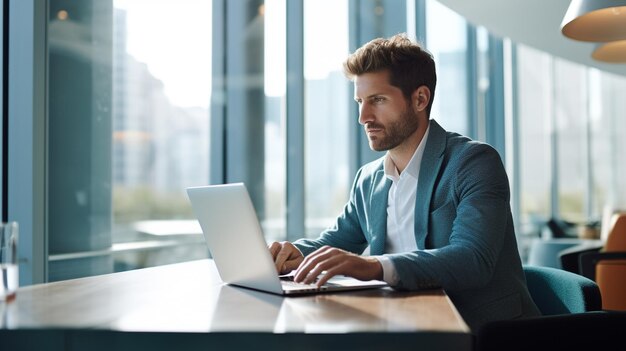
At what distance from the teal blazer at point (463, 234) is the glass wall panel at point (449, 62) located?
15.4 ft

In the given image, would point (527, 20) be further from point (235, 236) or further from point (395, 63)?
point (235, 236)

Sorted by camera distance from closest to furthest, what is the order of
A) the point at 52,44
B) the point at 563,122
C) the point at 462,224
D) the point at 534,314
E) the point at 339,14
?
the point at 462,224
the point at 534,314
the point at 52,44
the point at 339,14
the point at 563,122

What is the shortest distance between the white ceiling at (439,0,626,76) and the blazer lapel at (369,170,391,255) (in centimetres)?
444

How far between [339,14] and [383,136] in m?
2.94

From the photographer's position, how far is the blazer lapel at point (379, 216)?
214 cm

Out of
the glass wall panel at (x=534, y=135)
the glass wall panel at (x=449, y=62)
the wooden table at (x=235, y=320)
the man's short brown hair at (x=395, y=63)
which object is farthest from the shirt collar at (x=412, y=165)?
the glass wall panel at (x=534, y=135)

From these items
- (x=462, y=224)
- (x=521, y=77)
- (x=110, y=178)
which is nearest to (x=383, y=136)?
(x=462, y=224)

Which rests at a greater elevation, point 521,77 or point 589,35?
point 521,77

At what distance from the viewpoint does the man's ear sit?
2232 millimetres

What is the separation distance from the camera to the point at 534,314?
1897 millimetres

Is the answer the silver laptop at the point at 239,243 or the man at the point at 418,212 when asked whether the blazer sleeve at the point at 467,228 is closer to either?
the man at the point at 418,212

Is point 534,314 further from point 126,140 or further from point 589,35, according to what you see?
point 589,35

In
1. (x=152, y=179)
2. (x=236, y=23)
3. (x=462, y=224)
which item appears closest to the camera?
(x=462, y=224)

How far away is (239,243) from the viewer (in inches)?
63.0
